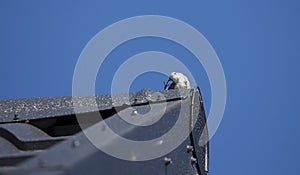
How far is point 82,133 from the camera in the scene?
178 centimetres

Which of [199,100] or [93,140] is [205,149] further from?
[93,140]

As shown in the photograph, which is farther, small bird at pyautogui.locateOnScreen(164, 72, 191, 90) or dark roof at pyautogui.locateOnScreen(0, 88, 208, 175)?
small bird at pyautogui.locateOnScreen(164, 72, 191, 90)

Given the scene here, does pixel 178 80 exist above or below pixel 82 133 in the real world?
above

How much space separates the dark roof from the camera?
156 cm

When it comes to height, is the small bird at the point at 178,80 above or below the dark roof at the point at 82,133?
above

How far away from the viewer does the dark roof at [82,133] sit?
1562 millimetres

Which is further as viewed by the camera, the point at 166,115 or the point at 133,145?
the point at 166,115

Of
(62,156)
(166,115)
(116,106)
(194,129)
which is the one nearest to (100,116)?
(116,106)

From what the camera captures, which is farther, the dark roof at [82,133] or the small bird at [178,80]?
the small bird at [178,80]

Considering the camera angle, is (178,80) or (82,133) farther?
(178,80)

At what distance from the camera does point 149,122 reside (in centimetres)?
229

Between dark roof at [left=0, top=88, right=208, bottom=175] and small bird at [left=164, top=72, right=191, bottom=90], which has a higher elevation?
small bird at [left=164, top=72, right=191, bottom=90]

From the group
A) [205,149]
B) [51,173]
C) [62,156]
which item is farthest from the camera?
[205,149]

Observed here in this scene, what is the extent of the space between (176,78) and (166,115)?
3.91 ft
